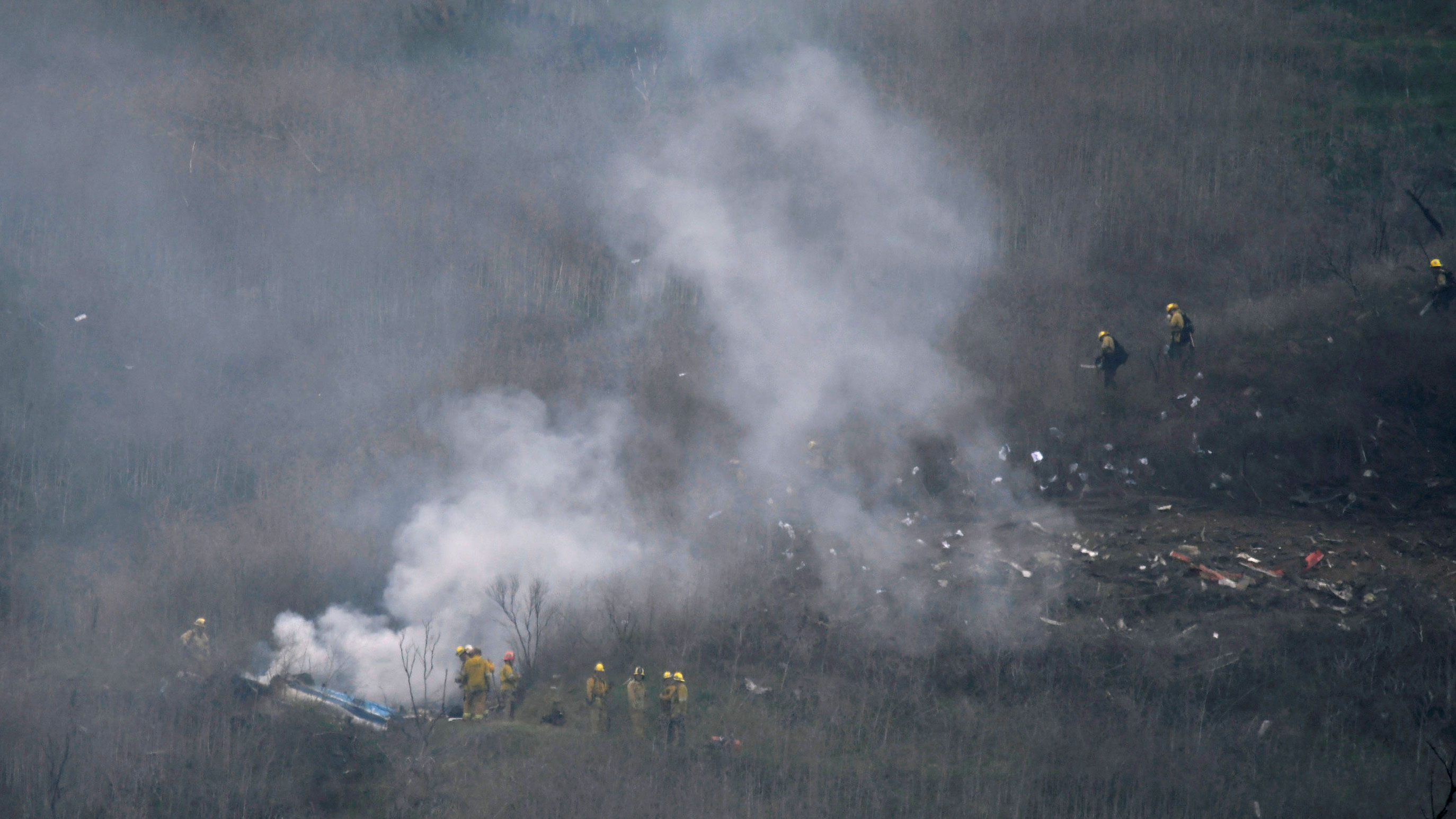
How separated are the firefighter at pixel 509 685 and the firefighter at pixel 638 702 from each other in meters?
1.24

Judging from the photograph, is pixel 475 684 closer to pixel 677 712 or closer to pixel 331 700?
pixel 331 700

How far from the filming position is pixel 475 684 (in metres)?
10.7

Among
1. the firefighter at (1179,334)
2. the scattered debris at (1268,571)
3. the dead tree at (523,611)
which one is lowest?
the dead tree at (523,611)

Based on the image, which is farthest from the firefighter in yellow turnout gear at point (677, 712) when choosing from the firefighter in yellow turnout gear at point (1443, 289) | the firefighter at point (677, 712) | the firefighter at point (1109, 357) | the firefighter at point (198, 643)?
the firefighter in yellow turnout gear at point (1443, 289)

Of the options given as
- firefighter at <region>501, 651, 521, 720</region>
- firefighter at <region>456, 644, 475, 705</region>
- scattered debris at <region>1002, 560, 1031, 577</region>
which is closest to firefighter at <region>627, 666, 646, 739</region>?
firefighter at <region>501, 651, 521, 720</region>

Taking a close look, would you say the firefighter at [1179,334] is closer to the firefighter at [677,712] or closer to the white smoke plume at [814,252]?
the white smoke plume at [814,252]

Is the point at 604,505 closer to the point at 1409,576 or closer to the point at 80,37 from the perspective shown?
the point at 1409,576

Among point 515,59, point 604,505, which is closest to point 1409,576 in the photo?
point 604,505

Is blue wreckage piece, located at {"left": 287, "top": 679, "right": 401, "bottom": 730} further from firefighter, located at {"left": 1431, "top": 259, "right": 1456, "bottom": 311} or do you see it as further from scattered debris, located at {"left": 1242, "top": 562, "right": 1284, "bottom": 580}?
firefighter, located at {"left": 1431, "top": 259, "right": 1456, "bottom": 311}

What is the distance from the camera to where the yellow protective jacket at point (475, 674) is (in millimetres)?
10648

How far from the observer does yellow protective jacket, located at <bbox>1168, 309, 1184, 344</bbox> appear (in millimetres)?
14836

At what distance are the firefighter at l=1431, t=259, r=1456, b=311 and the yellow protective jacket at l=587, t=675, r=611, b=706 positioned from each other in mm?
12259

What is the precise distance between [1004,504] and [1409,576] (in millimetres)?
4577

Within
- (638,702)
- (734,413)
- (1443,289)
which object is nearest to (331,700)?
(638,702)
